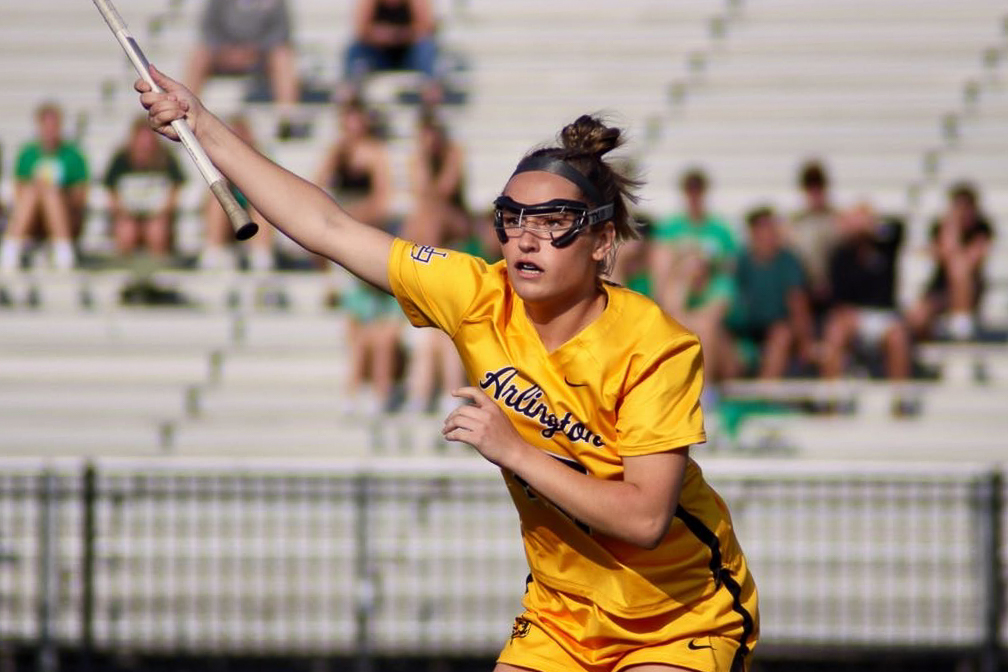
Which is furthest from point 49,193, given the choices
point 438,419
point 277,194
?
point 277,194

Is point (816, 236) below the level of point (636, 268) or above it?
above

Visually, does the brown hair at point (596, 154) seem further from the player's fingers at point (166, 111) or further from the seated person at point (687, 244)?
the seated person at point (687, 244)

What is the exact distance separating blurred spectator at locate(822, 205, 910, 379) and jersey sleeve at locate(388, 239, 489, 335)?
688cm

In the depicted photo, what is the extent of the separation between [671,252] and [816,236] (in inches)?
42.2

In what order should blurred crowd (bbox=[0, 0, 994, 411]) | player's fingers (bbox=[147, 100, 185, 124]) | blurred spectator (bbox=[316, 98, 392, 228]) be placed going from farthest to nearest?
blurred spectator (bbox=[316, 98, 392, 228])
blurred crowd (bbox=[0, 0, 994, 411])
player's fingers (bbox=[147, 100, 185, 124])

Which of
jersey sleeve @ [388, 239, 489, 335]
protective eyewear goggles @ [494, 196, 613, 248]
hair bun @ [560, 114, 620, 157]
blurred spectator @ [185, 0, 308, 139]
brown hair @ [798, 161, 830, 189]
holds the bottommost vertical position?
jersey sleeve @ [388, 239, 489, 335]

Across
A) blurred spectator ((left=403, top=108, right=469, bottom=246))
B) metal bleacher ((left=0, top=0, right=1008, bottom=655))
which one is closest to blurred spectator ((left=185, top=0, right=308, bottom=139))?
metal bleacher ((left=0, top=0, right=1008, bottom=655))

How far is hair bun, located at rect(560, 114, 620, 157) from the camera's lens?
14.4 feet

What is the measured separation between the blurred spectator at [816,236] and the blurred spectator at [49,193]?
5.22 m

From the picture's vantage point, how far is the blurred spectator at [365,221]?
1104cm

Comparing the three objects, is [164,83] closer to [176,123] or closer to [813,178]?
[176,123]

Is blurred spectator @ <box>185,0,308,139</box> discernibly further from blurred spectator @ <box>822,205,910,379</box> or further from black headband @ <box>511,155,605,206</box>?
black headband @ <box>511,155,605,206</box>

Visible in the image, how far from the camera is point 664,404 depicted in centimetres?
413

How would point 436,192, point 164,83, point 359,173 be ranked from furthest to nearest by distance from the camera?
1. point 359,173
2. point 436,192
3. point 164,83
